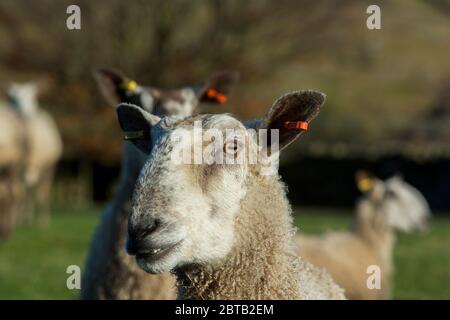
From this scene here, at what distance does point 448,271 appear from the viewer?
40.8 ft

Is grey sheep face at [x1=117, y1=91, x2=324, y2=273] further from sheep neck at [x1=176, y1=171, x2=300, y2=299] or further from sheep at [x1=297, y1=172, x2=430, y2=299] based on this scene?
sheep at [x1=297, y1=172, x2=430, y2=299]

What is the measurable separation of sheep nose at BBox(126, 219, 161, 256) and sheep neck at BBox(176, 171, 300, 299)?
346 millimetres

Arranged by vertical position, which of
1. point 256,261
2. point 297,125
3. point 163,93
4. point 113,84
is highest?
point 113,84

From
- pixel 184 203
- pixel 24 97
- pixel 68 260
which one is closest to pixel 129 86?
pixel 184 203

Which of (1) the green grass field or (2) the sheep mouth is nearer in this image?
(2) the sheep mouth

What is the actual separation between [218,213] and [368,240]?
599 centimetres

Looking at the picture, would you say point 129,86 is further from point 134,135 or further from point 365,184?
point 365,184

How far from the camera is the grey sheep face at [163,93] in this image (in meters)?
6.38

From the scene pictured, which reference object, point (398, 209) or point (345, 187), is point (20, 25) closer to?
point (345, 187)

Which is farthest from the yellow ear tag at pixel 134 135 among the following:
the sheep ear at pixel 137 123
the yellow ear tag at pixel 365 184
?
the yellow ear tag at pixel 365 184

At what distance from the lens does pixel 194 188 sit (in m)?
3.39

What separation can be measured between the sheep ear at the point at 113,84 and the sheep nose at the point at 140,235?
3571mm

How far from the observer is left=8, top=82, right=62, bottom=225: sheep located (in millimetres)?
18906

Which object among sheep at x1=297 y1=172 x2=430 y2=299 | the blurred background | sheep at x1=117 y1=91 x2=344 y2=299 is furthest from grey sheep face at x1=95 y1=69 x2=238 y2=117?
the blurred background
